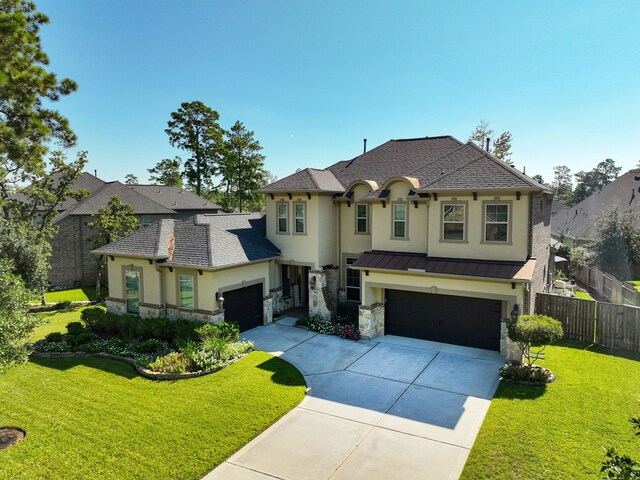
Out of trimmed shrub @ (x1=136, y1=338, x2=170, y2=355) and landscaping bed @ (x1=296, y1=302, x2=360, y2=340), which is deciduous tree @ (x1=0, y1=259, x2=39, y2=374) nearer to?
trimmed shrub @ (x1=136, y1=338, x2=170, y2=355)

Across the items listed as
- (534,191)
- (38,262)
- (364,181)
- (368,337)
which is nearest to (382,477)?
(368,337)

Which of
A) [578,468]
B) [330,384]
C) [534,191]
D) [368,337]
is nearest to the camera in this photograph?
[578,468]

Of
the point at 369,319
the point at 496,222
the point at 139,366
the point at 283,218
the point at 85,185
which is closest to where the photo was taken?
the point at 139,366

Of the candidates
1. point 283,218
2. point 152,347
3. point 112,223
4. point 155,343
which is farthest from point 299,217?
point 112,223

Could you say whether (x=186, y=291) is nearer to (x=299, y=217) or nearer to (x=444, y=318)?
(x=299, y=217)

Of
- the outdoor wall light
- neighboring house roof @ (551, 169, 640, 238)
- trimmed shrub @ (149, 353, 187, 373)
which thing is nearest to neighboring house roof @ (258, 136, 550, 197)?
the outdoor wall light

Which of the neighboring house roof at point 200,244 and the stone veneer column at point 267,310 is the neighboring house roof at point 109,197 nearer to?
the neighboring house roof at point 200,244

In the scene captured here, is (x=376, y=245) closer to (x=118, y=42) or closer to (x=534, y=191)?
(x=534, y=191)
